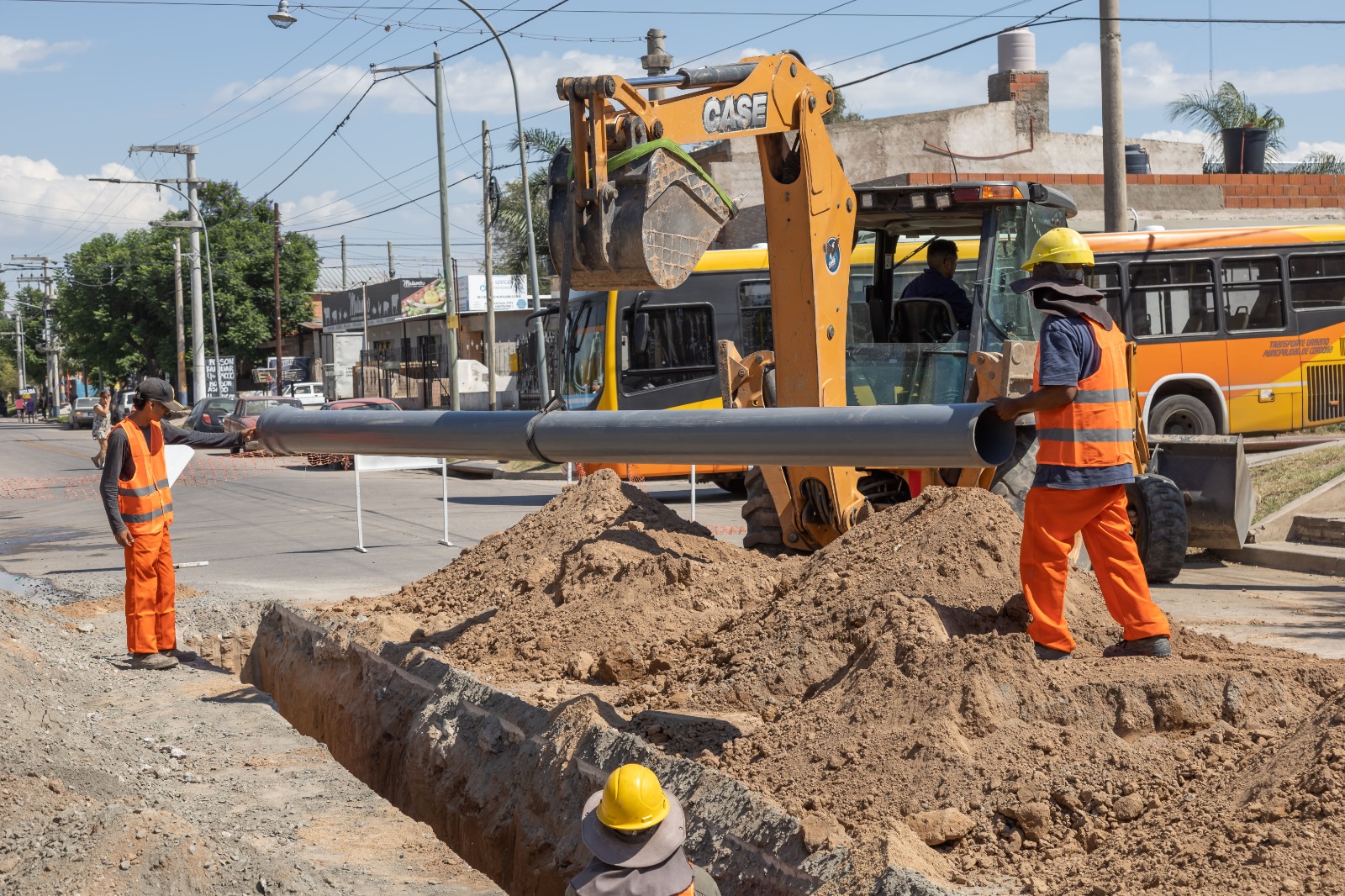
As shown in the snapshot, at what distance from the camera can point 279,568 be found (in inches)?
531

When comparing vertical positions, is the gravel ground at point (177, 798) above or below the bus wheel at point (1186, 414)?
below

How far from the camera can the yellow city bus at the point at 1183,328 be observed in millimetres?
17719

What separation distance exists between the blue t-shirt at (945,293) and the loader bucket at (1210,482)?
2.91 m

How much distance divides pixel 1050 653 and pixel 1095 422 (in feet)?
3.16

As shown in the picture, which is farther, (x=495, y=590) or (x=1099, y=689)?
(x=495, y=590)

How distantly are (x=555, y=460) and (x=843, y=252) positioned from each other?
13.2 feet

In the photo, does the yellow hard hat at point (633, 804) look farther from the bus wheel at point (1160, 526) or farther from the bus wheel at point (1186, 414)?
the bus wheel at point (1186, 414)

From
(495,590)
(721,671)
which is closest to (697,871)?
(721,671)

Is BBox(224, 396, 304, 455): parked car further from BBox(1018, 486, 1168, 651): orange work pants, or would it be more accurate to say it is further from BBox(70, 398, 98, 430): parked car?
BBox(70, 398, 98, 430): parked car

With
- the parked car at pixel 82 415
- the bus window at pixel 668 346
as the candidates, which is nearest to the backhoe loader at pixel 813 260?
the bus window at pixel 668 346

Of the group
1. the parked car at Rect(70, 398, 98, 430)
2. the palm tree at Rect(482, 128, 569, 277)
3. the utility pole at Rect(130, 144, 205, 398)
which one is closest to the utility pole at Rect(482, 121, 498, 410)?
the palm tree at Rect(482, 128, 569, 277)

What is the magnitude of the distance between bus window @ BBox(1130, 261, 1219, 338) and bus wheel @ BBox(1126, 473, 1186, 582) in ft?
27.1

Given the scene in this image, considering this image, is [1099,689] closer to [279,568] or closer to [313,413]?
[313,413]

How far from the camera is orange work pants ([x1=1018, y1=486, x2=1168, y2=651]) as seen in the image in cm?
533
